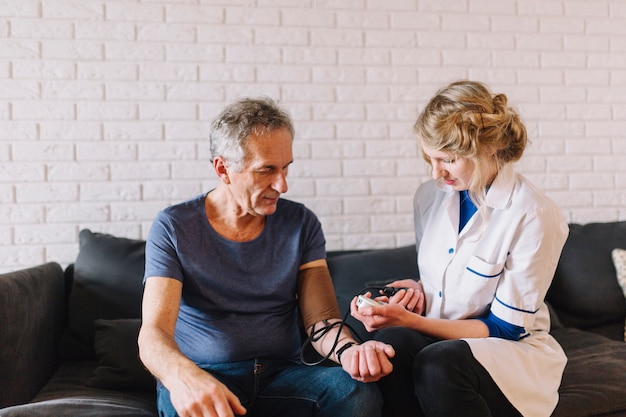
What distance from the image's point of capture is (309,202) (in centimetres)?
254

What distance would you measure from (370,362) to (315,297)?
34 cm

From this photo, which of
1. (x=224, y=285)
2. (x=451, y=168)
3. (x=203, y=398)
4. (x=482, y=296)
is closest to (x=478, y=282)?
(x=482, y=296)

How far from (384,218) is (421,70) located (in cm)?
66

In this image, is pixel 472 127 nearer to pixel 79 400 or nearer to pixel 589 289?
pixel 589 289

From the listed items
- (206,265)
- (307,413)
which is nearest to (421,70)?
(206,265)

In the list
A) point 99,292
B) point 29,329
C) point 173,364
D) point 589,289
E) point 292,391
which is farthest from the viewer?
point 589,289

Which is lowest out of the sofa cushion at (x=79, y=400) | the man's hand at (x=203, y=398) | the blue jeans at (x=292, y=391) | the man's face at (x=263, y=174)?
the sofa cushion at (x=79, y=400)

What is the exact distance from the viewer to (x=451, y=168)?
166 cm

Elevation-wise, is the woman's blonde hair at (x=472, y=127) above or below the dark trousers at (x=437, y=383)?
above

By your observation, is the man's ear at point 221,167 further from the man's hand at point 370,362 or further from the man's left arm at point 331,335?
the man's hand at point 370,362

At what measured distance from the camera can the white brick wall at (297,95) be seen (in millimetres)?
2346

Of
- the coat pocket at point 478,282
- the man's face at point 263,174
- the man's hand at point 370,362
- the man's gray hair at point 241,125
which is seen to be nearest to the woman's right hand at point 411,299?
the coat pocket at point 478,282

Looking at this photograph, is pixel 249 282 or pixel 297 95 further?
pixel 297 95

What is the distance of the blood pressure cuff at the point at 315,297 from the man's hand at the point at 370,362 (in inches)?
9.3
